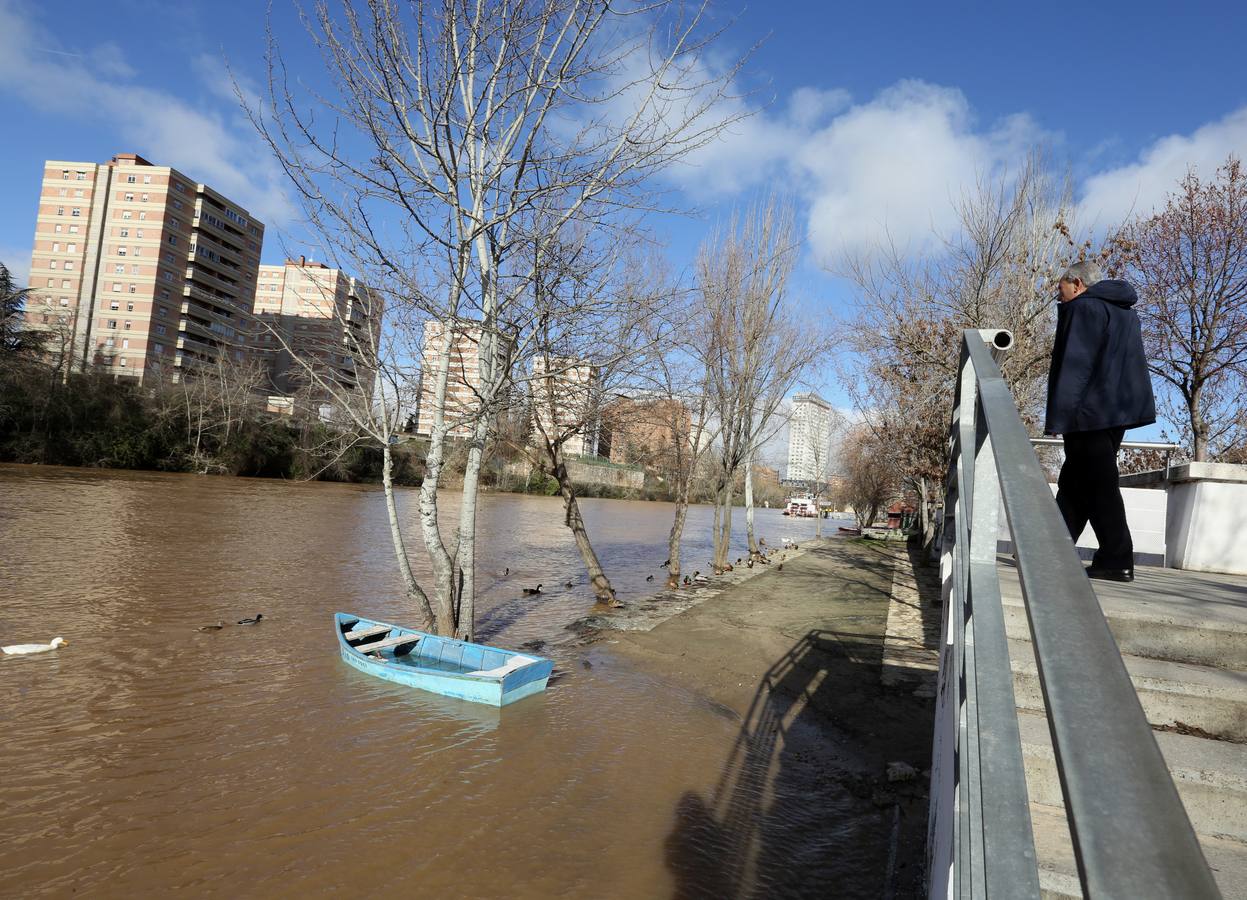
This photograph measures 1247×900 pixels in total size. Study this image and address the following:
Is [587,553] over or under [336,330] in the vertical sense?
under

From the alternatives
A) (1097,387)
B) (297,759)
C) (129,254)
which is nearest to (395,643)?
(297,759)

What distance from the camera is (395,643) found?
8.55m

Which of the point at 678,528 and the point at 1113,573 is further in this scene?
the point at 678,528

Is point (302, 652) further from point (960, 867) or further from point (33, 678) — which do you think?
point (960, 867)

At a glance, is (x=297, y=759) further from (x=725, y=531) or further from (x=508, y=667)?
(x=725, y=531)

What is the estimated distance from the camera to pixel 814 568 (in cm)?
1877

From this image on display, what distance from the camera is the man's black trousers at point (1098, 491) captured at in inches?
145

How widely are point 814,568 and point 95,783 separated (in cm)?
1592

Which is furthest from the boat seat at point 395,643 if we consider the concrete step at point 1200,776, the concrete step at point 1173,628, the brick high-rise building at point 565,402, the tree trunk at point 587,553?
the concrete step at point 1200,776

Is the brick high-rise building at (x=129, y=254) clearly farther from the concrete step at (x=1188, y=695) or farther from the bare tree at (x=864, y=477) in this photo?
the concrete step at (x=1188, y=695)

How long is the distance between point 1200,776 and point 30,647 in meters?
11.1

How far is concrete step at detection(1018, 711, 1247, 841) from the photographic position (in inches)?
87.4

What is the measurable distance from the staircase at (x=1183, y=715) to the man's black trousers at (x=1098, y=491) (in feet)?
A: 1.39

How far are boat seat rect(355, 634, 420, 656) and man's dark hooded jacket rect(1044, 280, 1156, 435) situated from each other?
728 cm
